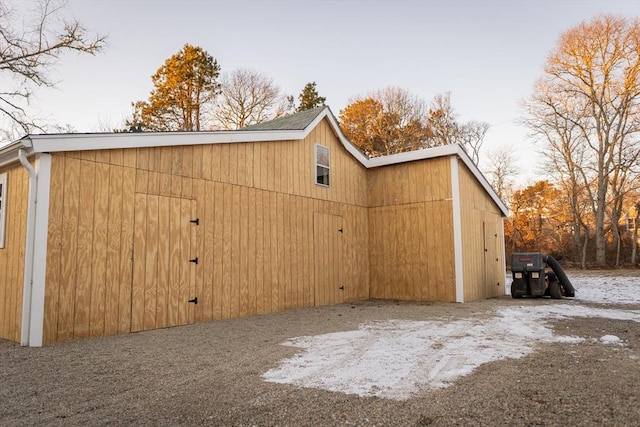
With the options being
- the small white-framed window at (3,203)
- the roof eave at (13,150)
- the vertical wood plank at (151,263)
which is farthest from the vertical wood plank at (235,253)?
the small white-framed window at (3,203)

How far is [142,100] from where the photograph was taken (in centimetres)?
Result: 2044

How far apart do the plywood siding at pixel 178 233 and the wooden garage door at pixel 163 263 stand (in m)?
0.02

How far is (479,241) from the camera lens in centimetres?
1053

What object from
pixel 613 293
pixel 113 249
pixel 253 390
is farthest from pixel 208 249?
pixel 613 293

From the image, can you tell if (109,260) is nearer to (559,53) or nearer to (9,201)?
(9,201)

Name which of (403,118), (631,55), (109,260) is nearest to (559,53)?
(631,55)

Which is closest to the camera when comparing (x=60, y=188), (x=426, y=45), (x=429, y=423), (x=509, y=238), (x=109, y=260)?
(x=429, y=423)

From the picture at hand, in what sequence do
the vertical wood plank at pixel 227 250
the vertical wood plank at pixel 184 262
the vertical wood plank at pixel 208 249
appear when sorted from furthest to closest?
the vertical wood plank at pixel 227 250, the vertical wood plank at pixel 208 249, the vertical wood plank at pixel 184 262

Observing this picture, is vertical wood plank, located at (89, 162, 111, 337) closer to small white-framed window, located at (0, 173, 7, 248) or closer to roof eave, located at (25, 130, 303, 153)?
roof eave, located at (25, 130, 303, 153)

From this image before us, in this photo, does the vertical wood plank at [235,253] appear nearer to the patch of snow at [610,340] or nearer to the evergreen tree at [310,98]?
the patch of snow at [610,340]

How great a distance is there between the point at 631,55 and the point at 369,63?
12797 mm

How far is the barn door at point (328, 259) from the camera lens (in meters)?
9.29

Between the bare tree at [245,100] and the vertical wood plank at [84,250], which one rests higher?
the bare tree at [245,100]

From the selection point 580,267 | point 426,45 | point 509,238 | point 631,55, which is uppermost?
point 631,55
